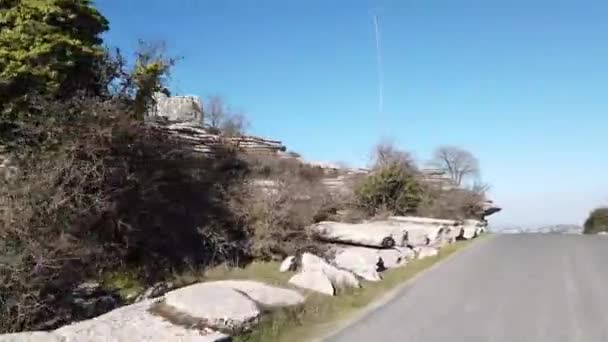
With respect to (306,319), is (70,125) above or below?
above

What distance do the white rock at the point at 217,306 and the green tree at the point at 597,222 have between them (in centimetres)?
3575

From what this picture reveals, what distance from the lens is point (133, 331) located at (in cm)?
713

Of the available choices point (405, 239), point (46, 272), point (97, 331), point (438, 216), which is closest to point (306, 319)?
point (97, 331)

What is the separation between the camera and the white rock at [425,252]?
59.2 feet

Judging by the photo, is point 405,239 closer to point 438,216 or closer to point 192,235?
point 192,235

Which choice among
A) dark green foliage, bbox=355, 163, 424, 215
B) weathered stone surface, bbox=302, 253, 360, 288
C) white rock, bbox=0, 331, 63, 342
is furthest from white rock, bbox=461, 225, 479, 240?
white rock, bbox=0, 331, 63, 342

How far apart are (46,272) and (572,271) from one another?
11.0 m

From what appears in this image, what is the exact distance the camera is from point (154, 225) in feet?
50.6

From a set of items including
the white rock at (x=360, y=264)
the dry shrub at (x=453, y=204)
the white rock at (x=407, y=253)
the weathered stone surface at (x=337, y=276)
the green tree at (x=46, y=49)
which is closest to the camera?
the weathered stone surface at (x=337, y=276)

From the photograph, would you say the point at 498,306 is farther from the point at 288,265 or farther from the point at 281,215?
the point at 281,215

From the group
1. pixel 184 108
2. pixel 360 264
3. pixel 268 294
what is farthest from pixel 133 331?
pixel 184 108

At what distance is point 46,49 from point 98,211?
363 centimetres

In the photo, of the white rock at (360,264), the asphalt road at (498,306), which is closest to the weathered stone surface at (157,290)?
the white rock at (360,264)

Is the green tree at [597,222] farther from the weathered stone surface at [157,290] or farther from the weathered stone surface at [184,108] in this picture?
the weathered stone surface at [157,290]
